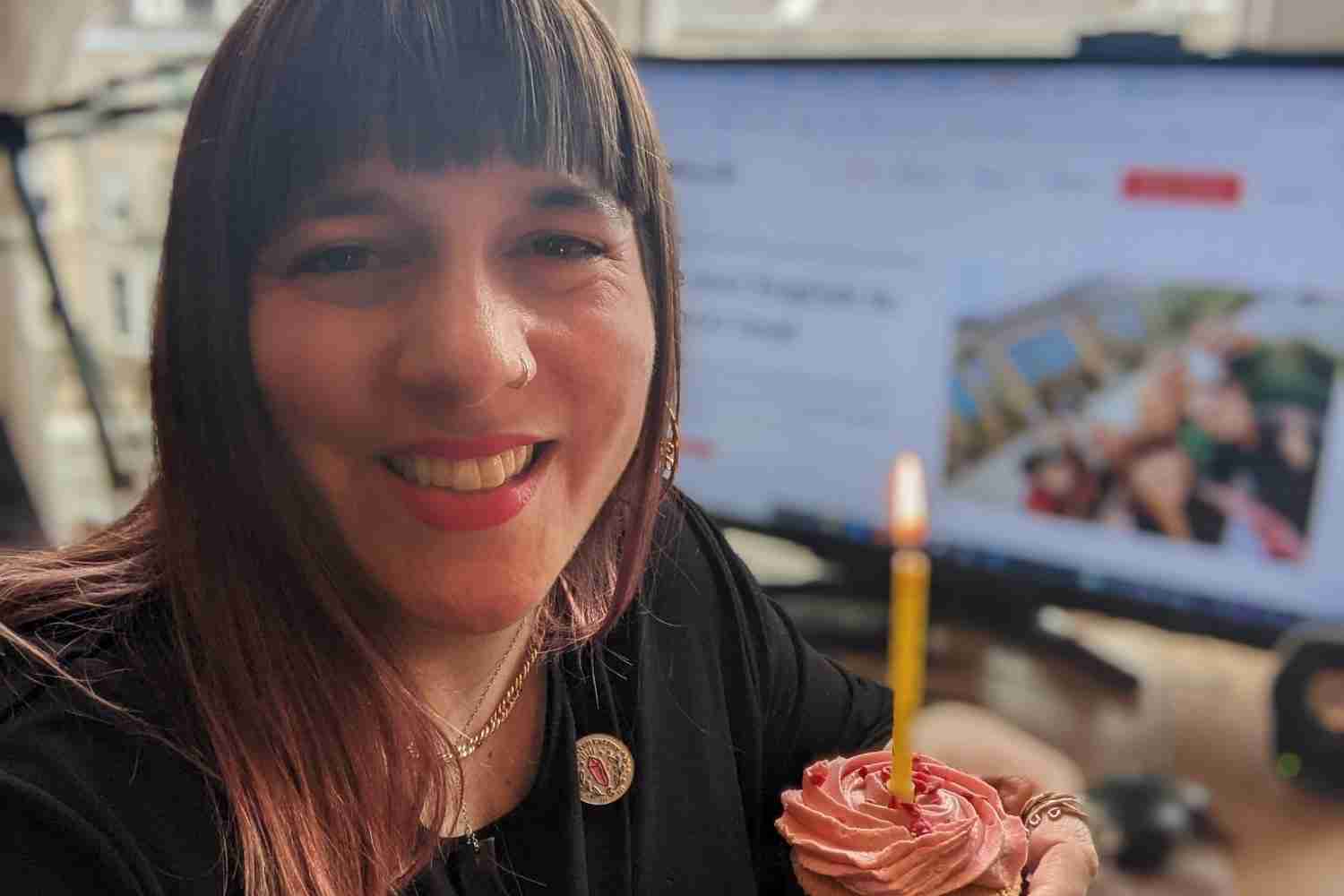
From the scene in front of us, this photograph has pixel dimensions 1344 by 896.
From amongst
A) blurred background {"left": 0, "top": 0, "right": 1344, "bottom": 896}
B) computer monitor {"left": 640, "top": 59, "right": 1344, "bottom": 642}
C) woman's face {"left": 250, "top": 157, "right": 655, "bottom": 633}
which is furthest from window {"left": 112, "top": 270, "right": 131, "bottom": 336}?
woman's face {"left": 250, "top": 157, "right": 655, "bottom": 633}

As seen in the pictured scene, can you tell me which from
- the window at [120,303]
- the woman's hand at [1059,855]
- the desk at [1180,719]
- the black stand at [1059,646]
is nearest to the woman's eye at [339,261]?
the woman's hand at [1059,855]

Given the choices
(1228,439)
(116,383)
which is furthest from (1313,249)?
(116,383)

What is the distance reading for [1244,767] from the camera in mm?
938

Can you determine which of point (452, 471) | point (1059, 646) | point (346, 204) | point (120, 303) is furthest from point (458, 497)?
point (120, 303)

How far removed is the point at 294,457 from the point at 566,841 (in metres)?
0.22

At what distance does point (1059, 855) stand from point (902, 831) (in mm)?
105

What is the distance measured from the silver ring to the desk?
1.35ft

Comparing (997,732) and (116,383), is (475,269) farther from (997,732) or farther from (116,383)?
(116,383)

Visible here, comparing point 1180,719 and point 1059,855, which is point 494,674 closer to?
point 1059,855

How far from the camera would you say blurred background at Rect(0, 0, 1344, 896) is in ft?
2.92

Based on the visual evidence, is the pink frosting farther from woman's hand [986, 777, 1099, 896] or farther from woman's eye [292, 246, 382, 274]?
woman's eye [292, 246, 382, 274]

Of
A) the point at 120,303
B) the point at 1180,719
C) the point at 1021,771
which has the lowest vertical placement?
the point at 1180,719

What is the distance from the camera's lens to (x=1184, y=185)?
92 centimetres

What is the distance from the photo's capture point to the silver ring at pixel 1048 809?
48cm
